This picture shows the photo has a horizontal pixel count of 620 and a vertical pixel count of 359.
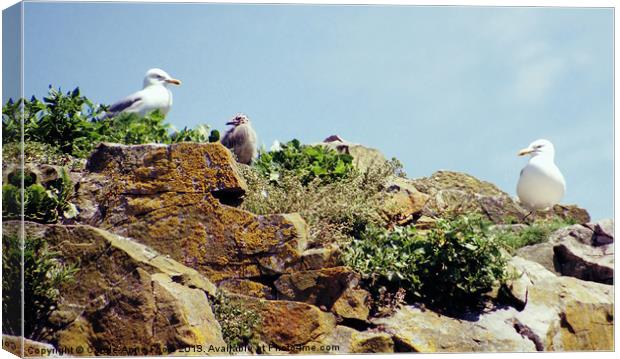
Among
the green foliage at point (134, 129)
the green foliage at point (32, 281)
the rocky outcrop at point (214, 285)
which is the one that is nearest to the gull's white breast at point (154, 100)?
the green foliage at point (134, 129)

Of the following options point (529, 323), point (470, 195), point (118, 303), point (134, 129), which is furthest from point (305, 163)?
point (118, 303)

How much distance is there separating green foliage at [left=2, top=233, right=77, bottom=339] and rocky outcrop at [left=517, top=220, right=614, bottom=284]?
4.94 m

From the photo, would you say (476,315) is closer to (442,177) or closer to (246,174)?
(246,174)

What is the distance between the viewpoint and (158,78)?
9.54 m

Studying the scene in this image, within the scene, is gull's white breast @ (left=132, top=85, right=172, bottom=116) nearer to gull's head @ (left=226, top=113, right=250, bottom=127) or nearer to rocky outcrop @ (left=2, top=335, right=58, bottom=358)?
gull's head @ (left=226, top=113, right=250, bottom=127)

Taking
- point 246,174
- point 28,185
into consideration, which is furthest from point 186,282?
point 246,174

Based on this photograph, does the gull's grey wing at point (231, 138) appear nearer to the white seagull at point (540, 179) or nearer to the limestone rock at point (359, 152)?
the limestone rock at point (359, 152)

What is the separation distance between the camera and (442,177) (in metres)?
11.9

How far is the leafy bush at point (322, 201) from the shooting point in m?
8.80

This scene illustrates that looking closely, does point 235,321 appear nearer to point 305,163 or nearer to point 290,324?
point 290,324

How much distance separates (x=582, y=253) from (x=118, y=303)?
4982 millimetres

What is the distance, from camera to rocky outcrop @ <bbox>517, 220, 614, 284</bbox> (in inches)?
374

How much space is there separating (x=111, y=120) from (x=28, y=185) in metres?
2.31

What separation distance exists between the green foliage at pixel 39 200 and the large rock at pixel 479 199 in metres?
4.26
